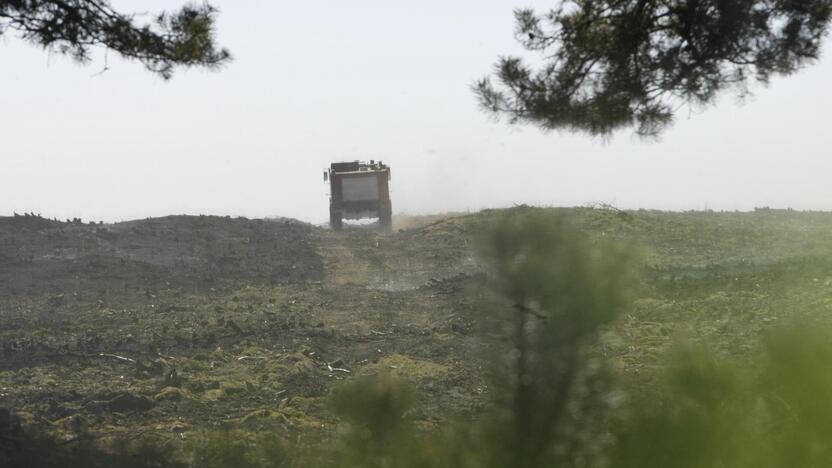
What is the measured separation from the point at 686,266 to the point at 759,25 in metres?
8.02

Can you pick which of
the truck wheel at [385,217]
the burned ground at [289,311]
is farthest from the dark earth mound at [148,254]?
the truck wheel at [385,217]

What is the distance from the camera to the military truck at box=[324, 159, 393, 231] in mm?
30234

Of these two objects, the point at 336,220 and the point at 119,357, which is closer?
the point at 119,357

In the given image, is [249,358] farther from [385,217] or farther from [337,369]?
[385,217]

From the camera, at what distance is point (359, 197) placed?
30.2 m

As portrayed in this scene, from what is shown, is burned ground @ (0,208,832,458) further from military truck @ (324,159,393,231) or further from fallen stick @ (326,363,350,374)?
military truck @ (324,159,393,231)

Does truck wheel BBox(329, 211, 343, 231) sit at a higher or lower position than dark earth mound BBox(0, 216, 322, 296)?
higher

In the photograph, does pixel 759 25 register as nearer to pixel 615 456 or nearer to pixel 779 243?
pixel 615 456

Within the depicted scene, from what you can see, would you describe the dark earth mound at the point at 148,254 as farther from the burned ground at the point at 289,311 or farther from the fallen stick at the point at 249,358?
the fallen stick at the point at 249,358

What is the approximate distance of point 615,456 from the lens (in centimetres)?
212

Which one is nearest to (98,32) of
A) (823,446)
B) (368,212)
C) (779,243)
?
(823,446)

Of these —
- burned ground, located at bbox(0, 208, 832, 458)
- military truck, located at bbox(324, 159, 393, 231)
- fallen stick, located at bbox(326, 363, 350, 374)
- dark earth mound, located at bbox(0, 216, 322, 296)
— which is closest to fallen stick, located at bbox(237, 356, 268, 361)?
burned ground, located at bbox(0, 208, 832, 458)

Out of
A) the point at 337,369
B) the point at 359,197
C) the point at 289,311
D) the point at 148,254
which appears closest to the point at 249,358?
the point at 337,369

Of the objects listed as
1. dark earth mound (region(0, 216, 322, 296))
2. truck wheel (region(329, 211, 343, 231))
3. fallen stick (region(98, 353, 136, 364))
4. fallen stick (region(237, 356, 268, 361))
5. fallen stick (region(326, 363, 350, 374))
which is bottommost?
fallen stick (region(326, 363, 350, 374))
